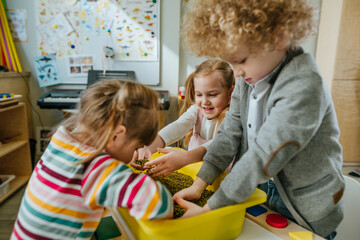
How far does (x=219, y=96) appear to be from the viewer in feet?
4.18

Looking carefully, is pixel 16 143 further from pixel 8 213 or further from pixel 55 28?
pixel 55 28

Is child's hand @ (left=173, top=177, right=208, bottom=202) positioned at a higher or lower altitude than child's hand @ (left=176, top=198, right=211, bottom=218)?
lower

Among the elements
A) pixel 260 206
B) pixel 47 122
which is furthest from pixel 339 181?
pixel 47 122

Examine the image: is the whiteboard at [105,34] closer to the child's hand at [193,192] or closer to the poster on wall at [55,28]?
the poster on wall at [55,28]

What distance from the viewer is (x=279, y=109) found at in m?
0.60

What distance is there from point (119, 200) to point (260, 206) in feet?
1.53

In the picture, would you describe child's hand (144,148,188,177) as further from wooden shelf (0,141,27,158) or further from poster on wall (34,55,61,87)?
poster on wall (34,55,61,87)

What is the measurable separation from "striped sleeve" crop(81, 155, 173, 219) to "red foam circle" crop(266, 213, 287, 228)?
12.0 inches

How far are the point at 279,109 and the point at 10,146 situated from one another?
2.40 m

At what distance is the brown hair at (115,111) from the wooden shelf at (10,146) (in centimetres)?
→ 183

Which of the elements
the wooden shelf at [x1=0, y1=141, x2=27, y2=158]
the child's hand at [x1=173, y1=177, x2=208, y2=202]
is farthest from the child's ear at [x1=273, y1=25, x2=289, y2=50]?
the wooden shelf at [x1=0, y1=141, x2=27, y2=158]

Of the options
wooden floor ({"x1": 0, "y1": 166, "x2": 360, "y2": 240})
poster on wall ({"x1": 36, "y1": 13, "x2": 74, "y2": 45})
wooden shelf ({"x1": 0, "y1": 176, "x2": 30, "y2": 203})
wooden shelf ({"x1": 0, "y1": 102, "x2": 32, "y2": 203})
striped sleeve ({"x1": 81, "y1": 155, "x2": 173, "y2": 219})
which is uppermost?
poster on wall ({"x1": 36, "y1": 13, "x2": 74, "y2": 45})

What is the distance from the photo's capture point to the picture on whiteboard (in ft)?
9.86

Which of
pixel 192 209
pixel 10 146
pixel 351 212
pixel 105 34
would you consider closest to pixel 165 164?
pixel 192 209
